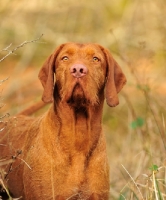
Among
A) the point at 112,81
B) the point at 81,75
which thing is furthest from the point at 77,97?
the point at 112,81

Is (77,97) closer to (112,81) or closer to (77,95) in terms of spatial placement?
(77,95)

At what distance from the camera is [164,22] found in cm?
1180

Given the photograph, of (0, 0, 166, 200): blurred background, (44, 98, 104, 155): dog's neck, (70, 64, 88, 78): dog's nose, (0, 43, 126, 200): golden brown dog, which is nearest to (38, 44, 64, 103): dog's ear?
(0, 43, 126, 200): golden brown dog

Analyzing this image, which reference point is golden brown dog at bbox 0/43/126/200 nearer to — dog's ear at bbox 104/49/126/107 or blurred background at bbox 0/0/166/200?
Answer: dog's ear at bbox 104/49/126/107

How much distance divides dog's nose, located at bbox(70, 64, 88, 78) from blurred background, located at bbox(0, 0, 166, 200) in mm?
3690

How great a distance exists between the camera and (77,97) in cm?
717

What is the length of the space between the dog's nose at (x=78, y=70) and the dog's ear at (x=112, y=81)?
0.50 metres

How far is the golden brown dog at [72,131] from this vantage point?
23.5 ft

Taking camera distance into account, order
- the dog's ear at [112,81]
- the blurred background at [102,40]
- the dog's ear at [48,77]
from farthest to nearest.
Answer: the blurred background at [102,40]
the dog's ear at [112,81]
the dog's ear at [48,77]

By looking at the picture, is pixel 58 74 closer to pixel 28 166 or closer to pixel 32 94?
pixel 28 166

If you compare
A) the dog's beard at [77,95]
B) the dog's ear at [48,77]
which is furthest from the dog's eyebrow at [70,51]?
the dog's beard at [77,95]

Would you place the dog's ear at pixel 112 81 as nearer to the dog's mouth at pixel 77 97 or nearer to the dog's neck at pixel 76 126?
the dog's neck at pixel 76 126

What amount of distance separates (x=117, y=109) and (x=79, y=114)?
17.0ft

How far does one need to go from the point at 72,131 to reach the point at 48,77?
1.84 feet
